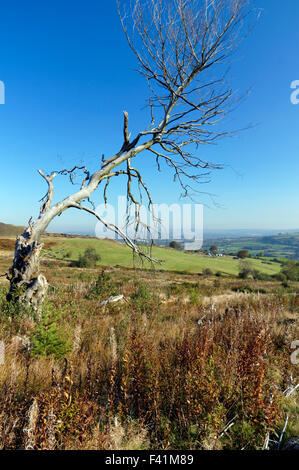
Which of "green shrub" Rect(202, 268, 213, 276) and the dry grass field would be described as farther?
"green shrub" Rect(202, 268, 213, 276)

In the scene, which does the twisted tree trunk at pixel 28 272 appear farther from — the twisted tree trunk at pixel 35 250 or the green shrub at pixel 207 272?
the green shrub at pixel 207 272

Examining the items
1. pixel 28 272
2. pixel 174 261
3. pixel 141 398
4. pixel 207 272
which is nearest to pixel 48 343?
pixel 141 398

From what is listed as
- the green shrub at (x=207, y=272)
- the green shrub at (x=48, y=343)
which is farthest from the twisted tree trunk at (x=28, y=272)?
the green shrub at (x=207, y=272)

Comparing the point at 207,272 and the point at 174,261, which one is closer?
the point at 207,272

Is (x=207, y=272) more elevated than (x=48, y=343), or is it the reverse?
(x=48, y=343)

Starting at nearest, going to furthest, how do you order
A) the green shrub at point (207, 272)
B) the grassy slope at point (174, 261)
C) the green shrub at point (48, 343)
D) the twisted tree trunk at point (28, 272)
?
the green shrub at point (48, 343), the twisted tree trunk at point (28, 272), the green shrub at point (207, 272), the grassy slope at point (174, 261)

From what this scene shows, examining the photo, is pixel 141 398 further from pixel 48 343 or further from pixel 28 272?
pixel 28 272

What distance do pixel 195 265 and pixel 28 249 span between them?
42067mm

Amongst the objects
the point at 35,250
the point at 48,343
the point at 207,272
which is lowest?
the point at 207,272

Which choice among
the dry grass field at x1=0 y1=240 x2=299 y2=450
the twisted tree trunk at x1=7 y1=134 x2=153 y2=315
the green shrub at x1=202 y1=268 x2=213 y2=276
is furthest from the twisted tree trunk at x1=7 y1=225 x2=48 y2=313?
the green shrub at x1=202 y1=268 x2=213 y2=276

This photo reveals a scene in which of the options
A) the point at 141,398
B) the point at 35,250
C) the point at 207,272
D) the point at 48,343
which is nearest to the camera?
the point at 141,398

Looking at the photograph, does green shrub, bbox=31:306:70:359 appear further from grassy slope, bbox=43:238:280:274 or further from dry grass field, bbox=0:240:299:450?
grassy slope, bbox=43:238:280:274
